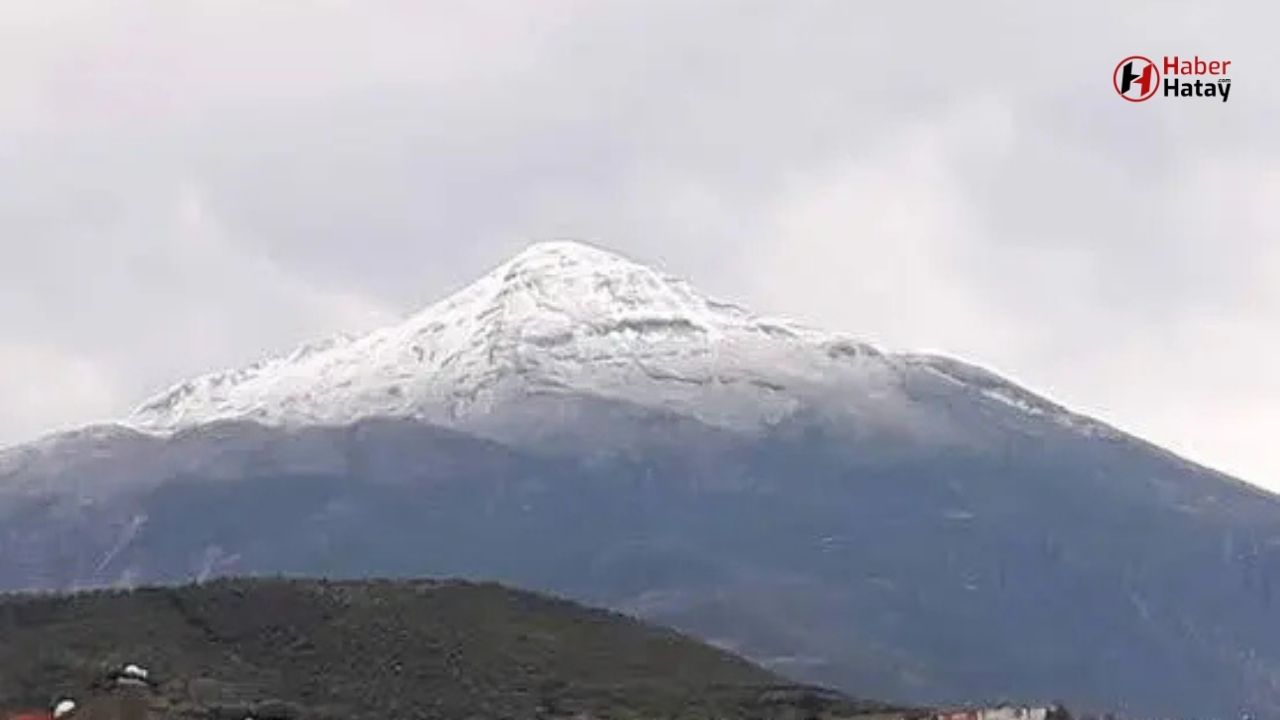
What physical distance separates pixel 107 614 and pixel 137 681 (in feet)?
66.3

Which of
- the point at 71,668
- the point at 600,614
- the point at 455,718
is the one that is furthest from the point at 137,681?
the point at 600,614

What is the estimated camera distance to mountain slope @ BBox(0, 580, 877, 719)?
484 feet

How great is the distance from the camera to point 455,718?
144 metres

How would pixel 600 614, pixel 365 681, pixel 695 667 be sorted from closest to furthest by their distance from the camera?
1. pixel 365 681
2. pixel 695 667
3. pixel 600 614

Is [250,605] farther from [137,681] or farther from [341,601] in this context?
[137,681]

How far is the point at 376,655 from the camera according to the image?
159 meters

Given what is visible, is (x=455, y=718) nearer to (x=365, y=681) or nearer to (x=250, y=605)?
(x=365, y=681)

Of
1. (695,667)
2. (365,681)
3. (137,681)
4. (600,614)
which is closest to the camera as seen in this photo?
(137,681)

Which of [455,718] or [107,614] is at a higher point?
[107,614]

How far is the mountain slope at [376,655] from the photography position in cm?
14762

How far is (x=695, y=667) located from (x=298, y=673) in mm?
23505

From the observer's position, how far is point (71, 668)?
148750 millimetres

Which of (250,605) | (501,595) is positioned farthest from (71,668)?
(501,595)

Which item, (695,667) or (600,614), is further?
(600,614)
